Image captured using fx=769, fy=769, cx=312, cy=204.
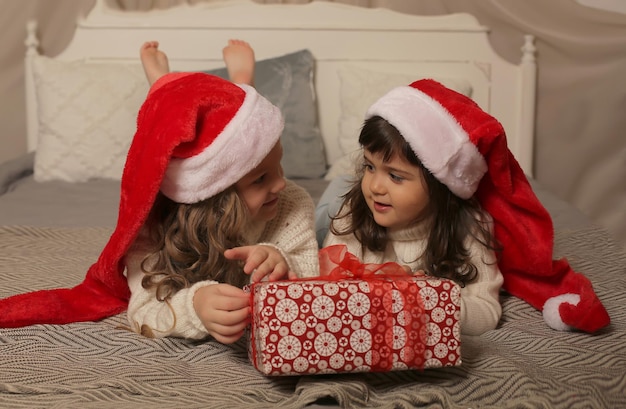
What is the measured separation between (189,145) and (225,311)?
28 centimetres

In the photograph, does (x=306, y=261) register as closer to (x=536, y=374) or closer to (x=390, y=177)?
(x=390, y=177)

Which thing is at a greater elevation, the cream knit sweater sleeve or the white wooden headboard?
the white wooden headboard

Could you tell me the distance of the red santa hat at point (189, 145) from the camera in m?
1.18

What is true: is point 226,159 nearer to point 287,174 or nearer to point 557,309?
point 557,309

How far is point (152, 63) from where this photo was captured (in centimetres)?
176

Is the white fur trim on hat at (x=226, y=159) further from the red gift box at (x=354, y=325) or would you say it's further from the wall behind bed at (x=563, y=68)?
the wall behind bed at (x=563, y=68)

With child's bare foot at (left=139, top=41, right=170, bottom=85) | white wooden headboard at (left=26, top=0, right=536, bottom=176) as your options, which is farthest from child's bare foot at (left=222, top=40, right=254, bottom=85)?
white wooden headboard at (left=26, top=0, right=536, bottom=176)

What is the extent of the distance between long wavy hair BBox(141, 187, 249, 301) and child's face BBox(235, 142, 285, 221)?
0.02 meters

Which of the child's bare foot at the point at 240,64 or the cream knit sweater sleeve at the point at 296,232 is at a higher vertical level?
the child's bare foot at the point at 240,64

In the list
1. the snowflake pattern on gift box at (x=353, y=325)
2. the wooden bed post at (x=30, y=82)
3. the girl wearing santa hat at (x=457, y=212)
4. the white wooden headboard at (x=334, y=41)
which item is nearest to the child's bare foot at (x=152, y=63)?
the girl wearing santa hat at (x=457, y=212)

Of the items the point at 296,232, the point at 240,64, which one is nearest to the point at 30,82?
the point at 240,64

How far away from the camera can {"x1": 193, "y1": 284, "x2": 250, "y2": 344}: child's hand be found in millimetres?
1091

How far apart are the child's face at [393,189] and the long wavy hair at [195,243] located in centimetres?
23

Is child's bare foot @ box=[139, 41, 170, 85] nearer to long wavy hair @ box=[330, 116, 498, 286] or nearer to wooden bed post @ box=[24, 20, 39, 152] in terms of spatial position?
long wavy hair @ box=[330, 116, 498, 286]
